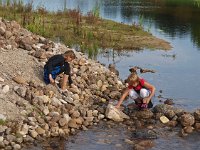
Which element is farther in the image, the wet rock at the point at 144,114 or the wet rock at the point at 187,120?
the wet rock at the point at 144,114

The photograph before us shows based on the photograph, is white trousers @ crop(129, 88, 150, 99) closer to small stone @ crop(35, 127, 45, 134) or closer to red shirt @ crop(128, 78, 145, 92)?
red shirt @ crop(128, 78, 145, 92)

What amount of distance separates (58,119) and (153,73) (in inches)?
336

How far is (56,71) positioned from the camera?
44.1ft

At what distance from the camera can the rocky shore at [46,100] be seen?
10969 mm

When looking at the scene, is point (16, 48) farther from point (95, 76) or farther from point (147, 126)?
point (147, 126)

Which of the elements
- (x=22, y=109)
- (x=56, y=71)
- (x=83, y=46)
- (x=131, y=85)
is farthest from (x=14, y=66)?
(x=83, y=46)

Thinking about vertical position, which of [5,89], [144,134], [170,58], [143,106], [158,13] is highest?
[5,89]

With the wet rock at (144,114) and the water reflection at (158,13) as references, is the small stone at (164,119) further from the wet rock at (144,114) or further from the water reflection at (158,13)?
the water reflection at (158,13)

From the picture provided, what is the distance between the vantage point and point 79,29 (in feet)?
89.7

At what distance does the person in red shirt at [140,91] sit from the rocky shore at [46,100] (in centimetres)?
32

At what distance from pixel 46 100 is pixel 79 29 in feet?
51.1

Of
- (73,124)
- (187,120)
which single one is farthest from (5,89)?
(187,120)

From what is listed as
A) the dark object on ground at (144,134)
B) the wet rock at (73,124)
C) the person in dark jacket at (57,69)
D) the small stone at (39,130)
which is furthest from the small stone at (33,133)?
the person in dark jacket at (57,69)

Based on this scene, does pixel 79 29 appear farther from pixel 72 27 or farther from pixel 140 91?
pixel 140 91
